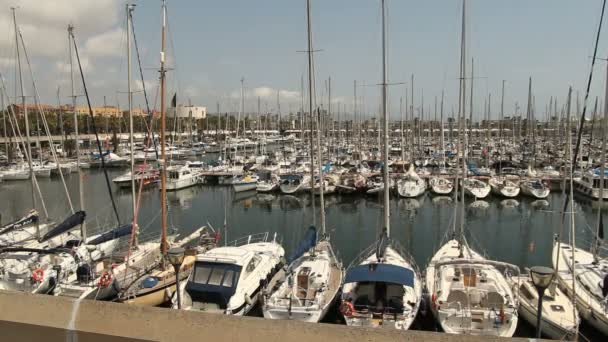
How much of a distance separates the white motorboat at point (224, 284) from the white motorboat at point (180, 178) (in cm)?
3916

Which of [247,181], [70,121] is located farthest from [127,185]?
[70,121]

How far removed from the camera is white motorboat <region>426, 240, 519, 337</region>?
43.8ft

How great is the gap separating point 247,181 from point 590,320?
4062 centimetres

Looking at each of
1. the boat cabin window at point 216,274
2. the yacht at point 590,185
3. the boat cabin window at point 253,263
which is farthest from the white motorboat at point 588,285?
the yacht at point 590,185

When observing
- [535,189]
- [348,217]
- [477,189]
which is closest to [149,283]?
[348,217]

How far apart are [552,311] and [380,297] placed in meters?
5.73

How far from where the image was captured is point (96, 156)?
8281 centimetres

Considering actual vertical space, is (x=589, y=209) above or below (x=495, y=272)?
below

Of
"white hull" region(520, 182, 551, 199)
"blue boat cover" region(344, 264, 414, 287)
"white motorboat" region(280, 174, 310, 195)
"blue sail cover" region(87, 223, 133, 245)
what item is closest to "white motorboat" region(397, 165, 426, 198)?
"white hull" region(520, 182, 551, 199)

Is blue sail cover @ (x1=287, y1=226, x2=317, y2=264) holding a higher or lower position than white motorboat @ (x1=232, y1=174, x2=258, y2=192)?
higher

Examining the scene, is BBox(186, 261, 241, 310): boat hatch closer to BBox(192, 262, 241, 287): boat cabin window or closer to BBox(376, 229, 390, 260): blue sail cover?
BBox(192, 262, 241, 287): boat cabin window

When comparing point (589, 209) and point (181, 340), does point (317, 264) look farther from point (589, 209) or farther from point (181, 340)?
point (589, 209)

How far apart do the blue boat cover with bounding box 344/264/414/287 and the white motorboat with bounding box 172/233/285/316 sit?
3.87m

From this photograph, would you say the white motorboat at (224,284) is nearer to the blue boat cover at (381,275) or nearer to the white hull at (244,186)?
the blue boat cover at (381,275)
